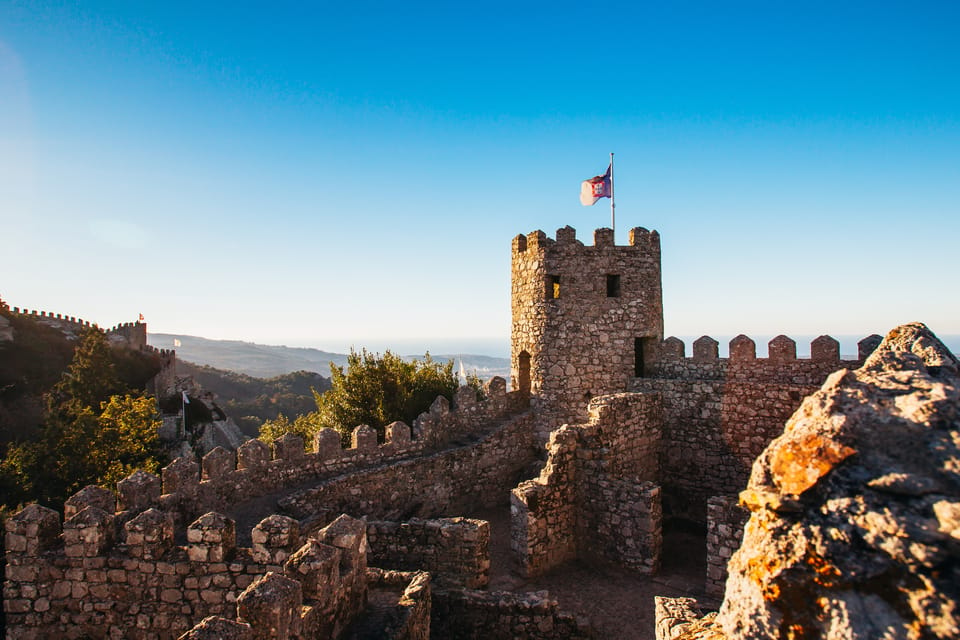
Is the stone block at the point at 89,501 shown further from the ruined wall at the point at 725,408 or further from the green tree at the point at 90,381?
the green tree at the point at 90,381

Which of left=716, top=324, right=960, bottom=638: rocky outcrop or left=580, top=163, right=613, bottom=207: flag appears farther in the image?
left=580, top=163, right=613, bottom=207: flag

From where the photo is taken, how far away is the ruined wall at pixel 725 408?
1162cm

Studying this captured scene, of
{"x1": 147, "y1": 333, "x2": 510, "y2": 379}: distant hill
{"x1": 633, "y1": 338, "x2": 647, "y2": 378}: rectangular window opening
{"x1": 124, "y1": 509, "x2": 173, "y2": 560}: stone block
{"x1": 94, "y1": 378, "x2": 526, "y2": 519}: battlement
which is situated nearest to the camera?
{"x1": 124, "y1": 509, "x2": 173, "y2": 560}: stone block

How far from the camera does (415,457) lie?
12094 millimetres

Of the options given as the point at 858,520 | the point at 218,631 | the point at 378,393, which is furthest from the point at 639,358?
the point at 858,520

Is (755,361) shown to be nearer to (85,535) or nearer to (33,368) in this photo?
(85,535)

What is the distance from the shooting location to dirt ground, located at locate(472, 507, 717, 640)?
8352mm

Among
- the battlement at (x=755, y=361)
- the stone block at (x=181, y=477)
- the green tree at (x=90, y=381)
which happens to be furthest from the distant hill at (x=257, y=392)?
the battlement at (x=755, y=361)

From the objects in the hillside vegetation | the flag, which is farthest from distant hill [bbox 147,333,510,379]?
Result: the flag

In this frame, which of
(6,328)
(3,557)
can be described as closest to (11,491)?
(3,557)

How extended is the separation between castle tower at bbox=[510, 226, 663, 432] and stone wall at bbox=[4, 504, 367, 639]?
835cm

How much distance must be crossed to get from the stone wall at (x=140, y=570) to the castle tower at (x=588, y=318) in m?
8.35

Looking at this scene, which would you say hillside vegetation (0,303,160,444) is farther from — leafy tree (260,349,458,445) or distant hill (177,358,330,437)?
distant hill (177,358,330,437)

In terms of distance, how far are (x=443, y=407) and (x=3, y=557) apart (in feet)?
26.0
